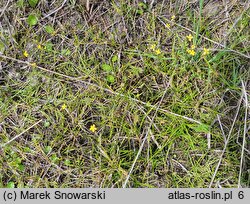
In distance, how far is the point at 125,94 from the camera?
2324mm

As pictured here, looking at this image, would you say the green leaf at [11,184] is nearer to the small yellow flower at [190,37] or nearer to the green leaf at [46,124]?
the green leaf at [46,124]

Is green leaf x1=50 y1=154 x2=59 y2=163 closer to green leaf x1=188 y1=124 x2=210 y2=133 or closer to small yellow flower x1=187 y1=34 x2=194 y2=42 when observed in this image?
green leaf x1=188 y1=124 x2=210 y2=133

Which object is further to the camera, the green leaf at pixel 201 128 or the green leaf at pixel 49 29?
the green leaf at pixel 49 29

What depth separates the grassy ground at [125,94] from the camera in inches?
88.8

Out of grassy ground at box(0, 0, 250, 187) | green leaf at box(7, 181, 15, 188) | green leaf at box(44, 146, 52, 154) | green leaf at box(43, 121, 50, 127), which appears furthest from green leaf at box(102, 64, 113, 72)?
green leaf at box(7, 181, 15, 188)

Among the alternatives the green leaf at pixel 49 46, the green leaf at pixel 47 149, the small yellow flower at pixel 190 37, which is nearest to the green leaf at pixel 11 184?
the green leaf at pixel 47 149

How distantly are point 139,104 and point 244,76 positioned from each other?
2.09 ft

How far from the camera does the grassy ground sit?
226cm

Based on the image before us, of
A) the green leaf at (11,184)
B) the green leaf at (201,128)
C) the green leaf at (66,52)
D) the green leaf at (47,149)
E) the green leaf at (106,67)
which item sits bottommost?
the green leaf at (11,184)

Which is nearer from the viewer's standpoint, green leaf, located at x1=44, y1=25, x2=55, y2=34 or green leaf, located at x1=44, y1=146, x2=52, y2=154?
green leaf, located at x1=44, y1=146, x2=52, y2=154

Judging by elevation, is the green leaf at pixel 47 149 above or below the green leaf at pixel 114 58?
below

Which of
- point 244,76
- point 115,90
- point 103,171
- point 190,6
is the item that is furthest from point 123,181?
point 190,6

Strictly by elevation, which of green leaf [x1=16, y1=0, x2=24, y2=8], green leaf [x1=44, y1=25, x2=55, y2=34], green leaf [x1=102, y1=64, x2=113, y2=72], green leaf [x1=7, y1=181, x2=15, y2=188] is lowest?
green leaf [x1=7, y1=181, x2=15, y2=188]
